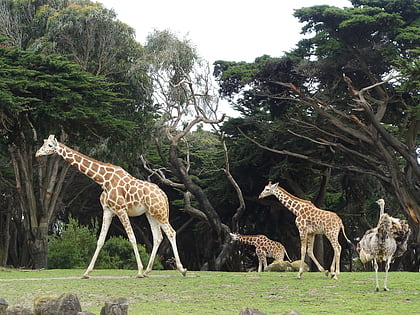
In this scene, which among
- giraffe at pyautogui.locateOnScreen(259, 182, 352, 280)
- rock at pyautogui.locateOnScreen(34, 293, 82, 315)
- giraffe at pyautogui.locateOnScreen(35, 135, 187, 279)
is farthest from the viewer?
giraffe at pyautogui.locateOnScreen(35, 135, 187, 279)

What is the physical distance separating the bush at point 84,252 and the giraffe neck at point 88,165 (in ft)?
18.9

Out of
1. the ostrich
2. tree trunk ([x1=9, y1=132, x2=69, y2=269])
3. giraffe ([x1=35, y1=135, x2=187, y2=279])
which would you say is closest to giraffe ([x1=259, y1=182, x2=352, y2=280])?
giraffe ([x1=35, y1=135, x2=187, y2=279])

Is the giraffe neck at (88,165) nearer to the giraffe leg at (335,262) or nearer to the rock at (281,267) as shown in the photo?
the giraffe leg at (335,262)

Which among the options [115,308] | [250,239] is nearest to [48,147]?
[115,308]

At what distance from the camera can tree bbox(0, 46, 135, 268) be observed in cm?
1977

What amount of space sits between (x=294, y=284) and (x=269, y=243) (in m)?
12.0

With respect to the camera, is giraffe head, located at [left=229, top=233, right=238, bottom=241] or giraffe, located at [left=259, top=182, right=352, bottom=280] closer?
giraffe, located at [left=259, top=182, right=352, bottom=280]

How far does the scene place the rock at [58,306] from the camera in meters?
7.47

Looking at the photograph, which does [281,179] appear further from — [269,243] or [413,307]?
[413,307]

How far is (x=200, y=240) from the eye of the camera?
119 ft

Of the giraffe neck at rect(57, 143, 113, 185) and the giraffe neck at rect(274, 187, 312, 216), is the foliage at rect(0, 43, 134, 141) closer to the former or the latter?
the giraffe neck at rect(57, 143, 113, 185)

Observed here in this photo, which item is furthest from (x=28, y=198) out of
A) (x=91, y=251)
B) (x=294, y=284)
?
(x=294, y=284)

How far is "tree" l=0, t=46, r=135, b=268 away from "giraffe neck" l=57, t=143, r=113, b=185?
2941 millimetres

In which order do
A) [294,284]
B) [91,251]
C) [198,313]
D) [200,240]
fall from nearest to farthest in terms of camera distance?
[198,313] → [294,284] → [91,251] → [200,240]
